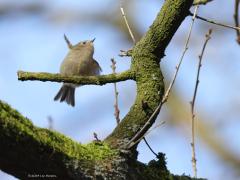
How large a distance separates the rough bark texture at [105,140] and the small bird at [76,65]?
3.81 ft

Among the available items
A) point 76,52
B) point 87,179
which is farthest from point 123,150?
point 76,52

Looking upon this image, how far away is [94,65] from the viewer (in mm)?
4309

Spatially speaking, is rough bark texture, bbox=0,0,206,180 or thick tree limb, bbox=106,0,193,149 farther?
thick tree limb, bbox=106,0,193,149

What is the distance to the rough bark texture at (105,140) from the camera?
1.89 m

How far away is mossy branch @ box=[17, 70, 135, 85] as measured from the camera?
2451 millimetres

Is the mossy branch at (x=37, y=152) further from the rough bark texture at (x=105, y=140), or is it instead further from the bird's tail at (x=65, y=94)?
the bird's tail at (x=65, y=94)

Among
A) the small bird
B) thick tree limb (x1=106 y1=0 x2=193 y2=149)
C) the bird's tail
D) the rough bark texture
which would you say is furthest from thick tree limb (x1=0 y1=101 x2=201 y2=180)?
the bird's tail

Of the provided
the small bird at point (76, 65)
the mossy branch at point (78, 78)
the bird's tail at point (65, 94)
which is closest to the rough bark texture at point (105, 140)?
the mossy branch at point (78, 78)

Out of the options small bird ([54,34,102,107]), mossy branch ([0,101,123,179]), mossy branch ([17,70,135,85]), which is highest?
small bird ([54,34,102,107])

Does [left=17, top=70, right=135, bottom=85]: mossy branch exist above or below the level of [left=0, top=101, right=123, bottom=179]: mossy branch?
above

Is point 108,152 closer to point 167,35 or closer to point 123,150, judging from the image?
point 123,150

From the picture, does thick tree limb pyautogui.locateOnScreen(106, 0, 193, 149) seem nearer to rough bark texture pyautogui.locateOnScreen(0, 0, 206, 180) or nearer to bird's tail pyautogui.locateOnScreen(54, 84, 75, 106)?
rough bark texture pyautogui.locateOnScreen(0, 0, 206, 180)

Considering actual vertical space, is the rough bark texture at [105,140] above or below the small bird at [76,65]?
below

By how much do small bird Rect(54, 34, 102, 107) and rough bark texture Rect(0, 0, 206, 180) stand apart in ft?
3.81
